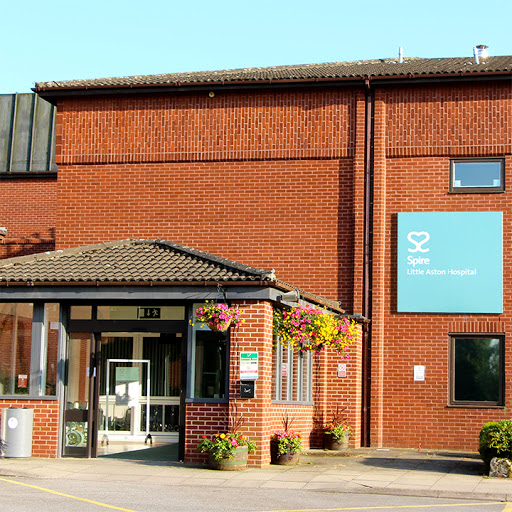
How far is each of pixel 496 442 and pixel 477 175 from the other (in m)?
7.65

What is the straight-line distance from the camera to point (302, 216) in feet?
69.3

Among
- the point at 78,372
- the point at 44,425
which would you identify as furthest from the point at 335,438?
the point at 44,425

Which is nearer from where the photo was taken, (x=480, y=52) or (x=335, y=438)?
(x=335, y=438)

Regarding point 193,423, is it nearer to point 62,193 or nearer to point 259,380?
point 259,380

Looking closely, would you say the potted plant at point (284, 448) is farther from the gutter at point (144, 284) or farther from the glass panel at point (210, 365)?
the gutter at point (144, 284)

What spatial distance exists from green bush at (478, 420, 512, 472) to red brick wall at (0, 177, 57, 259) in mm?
17744

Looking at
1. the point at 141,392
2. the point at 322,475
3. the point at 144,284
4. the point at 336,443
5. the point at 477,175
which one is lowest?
the point at 322,475

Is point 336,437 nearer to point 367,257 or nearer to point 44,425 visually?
point 367,257

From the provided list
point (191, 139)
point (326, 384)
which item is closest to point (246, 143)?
point (191, 139)

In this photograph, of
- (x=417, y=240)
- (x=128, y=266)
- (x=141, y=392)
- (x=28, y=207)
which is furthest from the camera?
(x=28, y=207)

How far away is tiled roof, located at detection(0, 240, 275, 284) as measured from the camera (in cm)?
1634

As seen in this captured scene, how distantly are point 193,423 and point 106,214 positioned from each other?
754 centimetres

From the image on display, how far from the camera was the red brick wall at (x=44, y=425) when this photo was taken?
657 inches

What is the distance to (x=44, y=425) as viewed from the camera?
660 inches
